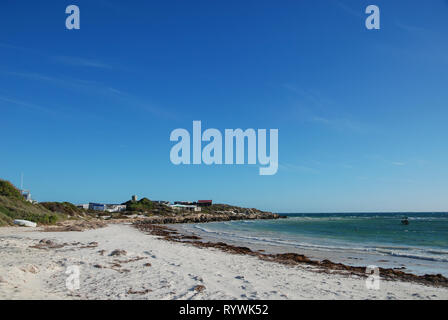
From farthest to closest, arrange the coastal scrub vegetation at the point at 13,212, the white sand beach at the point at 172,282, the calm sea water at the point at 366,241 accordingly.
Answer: the coastal scrub vegetation at the point at 13,212, the calm sea water at the point at 366,241, the white sand beach at the point at 172,282

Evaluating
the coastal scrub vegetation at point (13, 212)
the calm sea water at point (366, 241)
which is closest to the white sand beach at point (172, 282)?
the calm sea water at point (366, 241)

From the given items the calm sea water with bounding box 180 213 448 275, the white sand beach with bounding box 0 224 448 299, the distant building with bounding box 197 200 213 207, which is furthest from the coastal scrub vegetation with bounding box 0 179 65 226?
the distant building with bounding box 197 200 213 207

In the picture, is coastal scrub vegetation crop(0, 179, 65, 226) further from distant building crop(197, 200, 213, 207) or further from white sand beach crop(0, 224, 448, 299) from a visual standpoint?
distant building crop(197, 200, 213, 207)

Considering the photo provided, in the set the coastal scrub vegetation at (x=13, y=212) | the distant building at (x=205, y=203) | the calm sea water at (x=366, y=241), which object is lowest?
the distant building at (x=205, y=203)

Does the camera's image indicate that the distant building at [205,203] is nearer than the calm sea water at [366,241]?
No

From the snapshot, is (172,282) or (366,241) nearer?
(172,282)

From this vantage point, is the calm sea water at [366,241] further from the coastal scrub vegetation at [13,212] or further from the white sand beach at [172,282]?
the coastal scrub vegetation at [13,212]

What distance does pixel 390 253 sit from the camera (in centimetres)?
1864

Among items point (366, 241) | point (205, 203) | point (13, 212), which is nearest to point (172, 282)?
point (366, 241)

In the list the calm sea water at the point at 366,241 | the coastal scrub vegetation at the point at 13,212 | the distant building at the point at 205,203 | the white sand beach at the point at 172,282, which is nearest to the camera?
the white sand beach at the point at 172,282

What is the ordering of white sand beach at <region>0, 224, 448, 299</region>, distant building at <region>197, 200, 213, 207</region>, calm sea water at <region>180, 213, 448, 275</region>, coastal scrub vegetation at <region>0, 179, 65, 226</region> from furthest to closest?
distant building at <region>197, 200, 213, 207</region> → coastal scrub vegetation at <region>0, 179, 65, 226</region> → calm sea water at <region>180, 213, 448, 275</region> → white sand beach at <region>0, 224, 448, 299</region>

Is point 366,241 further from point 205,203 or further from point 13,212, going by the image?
point 205,203
